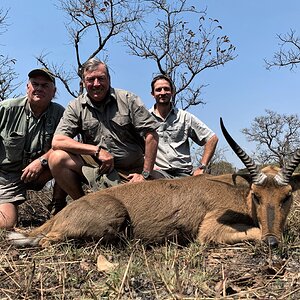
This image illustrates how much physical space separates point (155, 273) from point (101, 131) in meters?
3.55

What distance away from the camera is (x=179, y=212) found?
5.28 meters

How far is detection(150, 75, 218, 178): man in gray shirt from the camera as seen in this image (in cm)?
780

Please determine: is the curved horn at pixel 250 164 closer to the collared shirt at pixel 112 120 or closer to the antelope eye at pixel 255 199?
the antelope eye at pixel 255 199

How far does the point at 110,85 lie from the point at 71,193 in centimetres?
172

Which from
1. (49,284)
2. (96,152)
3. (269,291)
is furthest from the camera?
(96,152)

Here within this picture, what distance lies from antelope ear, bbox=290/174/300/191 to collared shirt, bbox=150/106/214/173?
2837 millimetres

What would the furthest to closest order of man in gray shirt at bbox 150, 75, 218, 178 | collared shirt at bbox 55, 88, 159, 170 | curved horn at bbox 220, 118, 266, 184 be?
man in gray shirt at bbox 150, 75, 218, 178
collared shirt at bbox 55, 88, 159, 170
curved horn at bbox 220, 118, 266, 184

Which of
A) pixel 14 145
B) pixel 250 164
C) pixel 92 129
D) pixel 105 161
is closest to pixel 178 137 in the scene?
pixel 92 129

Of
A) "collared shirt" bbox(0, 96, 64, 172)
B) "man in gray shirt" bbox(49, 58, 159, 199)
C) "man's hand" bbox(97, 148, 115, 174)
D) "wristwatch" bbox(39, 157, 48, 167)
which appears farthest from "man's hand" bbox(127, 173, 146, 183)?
"collared shirt" bbox(0, 96, 64, 172)

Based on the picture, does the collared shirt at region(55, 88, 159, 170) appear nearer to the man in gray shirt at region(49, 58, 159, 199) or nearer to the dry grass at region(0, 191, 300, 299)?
the man in gray shirt at region(49, 58, 159, 199)

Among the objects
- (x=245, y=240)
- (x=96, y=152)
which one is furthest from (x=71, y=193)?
(x=245, y=240)

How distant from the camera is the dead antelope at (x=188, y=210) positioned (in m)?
4.87

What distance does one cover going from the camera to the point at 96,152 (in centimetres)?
638

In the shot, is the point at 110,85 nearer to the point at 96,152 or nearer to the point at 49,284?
the point at 96,152
